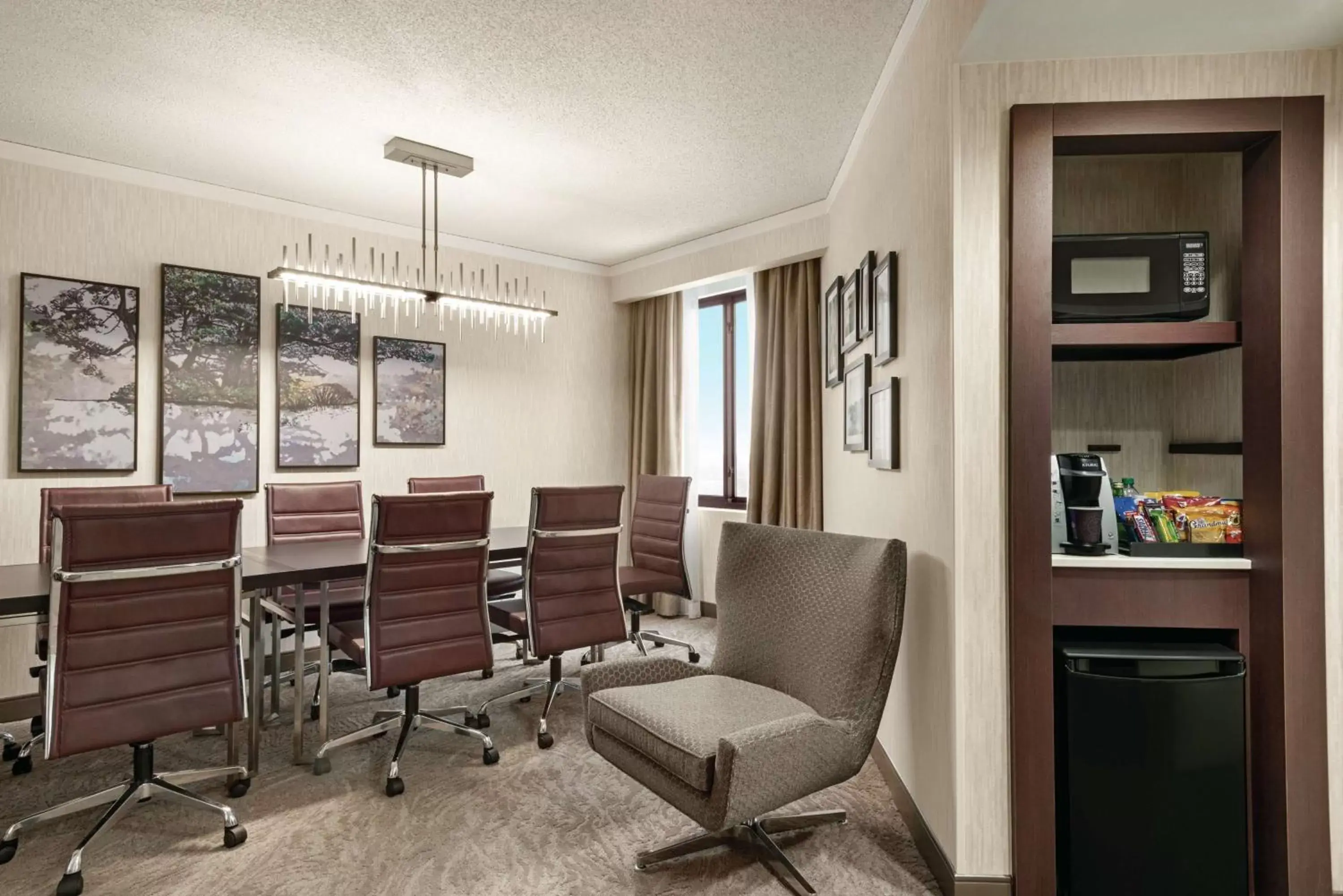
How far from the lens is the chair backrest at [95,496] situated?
317 centimetres

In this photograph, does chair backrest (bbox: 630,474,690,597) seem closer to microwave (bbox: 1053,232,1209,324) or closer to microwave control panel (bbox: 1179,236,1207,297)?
microwave (bbox: 1053,232,1209,324)

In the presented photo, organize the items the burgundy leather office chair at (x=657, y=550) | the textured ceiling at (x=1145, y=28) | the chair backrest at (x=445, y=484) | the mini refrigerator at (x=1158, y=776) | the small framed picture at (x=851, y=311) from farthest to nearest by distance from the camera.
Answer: the chair backrest at (x=445, y=484) → the burgundy leather office chair at (x=657, y=550) → the small framed picture at (x=851, y=311) → the mini refrigerator at (x=1158, y=776) → the textured ceiling at (x=1145, y=28)

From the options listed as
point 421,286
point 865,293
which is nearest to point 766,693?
point 865,293

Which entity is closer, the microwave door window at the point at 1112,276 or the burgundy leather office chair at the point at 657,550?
the microwave door window at the point at 1112,276

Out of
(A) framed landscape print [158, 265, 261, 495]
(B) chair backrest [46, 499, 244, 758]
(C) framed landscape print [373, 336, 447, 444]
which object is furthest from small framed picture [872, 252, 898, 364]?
(A) framed landscape print [158, 265, 261, 495]

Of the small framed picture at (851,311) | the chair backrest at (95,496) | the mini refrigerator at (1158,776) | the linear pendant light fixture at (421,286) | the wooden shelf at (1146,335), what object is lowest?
the mini refrigerator at (1158,776)

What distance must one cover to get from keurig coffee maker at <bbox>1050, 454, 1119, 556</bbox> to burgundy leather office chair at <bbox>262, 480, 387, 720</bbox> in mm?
2943

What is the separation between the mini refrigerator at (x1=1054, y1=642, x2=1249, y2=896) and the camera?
1876mm

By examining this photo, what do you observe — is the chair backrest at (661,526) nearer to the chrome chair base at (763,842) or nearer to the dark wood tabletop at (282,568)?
the dark wood tabletop at (282,568)

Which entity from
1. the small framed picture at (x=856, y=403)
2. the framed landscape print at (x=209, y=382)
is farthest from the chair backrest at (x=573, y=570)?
the framed landscape print at (x=209, y=382)

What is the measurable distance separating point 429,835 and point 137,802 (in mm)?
957

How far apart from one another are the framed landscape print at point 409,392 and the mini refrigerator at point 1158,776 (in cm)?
416

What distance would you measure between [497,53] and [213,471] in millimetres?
2835

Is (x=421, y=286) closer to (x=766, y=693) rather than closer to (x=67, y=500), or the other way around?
(x=67, y=500)
